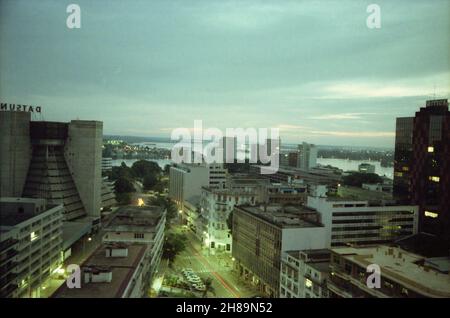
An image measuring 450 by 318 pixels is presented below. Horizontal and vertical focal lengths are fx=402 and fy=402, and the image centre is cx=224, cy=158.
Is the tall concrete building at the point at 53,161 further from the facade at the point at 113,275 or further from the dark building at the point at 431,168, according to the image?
the dark building at the point at 431,168

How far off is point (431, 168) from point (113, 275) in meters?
9.88

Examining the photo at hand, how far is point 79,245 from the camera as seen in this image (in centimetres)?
1159

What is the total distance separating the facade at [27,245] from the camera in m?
6.48

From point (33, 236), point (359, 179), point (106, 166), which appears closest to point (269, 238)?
point (33, 236)

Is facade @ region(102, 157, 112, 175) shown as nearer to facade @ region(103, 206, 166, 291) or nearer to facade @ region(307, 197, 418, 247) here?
facade @ region(103, 206, 166, 291)

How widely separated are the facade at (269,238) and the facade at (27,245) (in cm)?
453

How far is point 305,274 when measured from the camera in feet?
24.1

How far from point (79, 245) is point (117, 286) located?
7330 mm

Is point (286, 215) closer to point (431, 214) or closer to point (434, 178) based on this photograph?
point (431, 214)

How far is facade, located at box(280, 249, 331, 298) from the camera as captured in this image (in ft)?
22.5

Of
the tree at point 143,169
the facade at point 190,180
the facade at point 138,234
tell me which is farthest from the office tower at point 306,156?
the facade at point 138,234

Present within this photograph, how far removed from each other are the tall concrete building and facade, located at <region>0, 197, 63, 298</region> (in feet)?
12.1
